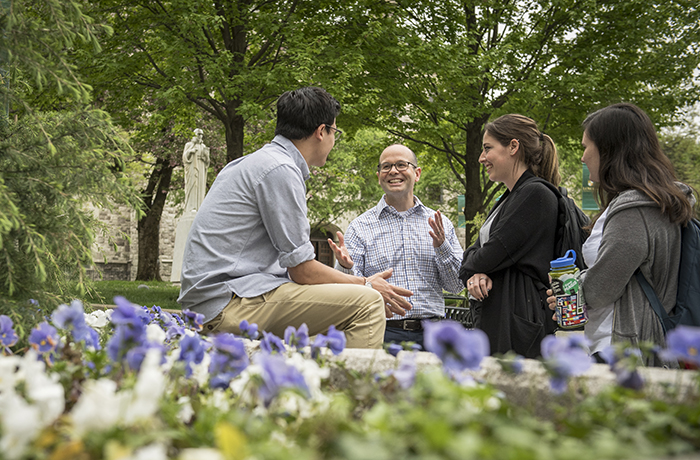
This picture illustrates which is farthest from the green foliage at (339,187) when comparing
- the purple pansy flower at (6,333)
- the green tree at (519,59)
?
the purple pansy flower at (6,333)

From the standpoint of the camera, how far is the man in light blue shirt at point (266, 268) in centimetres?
272

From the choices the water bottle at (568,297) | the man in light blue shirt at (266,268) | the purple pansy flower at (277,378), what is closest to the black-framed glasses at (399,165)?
the man in light blue shirt at (266,268)

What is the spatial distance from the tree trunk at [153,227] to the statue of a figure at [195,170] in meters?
3.33

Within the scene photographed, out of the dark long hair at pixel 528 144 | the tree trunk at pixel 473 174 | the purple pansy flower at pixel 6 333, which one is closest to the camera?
the purple pansy flower at pixel 6 333

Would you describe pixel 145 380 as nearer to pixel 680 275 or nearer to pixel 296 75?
pixel 680 275

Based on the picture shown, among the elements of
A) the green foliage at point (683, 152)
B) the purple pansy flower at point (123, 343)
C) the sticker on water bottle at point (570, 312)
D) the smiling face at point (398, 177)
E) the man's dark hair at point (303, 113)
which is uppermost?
the green foliage at point (683, 152)

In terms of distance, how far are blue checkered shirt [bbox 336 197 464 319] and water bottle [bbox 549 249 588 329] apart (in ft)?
4.17

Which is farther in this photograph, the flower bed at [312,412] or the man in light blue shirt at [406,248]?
the man in light blue shirt at [406,248]

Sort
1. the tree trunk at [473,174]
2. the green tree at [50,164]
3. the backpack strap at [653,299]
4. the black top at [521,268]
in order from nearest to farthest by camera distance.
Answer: the green tree at [50,164]
the backpack strap at [653,299]
the black top at [521,268]
the tree trunk at [473,174]

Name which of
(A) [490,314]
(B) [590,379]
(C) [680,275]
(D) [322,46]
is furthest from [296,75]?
(B) [590,379]

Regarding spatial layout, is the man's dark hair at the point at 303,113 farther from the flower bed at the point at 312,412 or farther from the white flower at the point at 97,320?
the flower bed at the point at 312,412

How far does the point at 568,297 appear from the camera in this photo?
2771 millimetres

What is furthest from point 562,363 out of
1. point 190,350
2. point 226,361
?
point 190,350

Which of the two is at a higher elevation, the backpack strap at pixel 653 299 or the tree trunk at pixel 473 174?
the tree trunk at pixel 473 174
